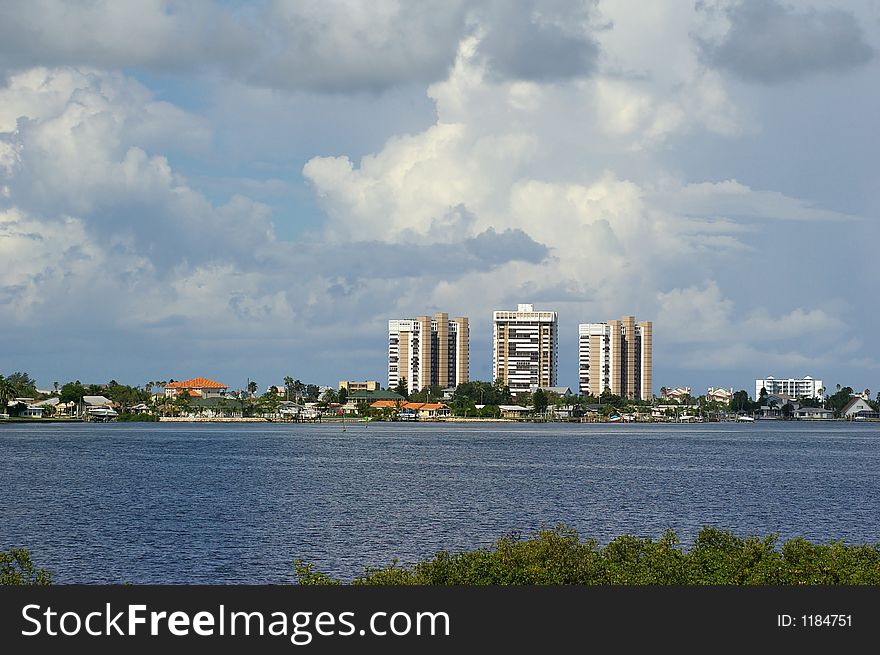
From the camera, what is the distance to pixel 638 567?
3484cm

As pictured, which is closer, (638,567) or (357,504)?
(638,567)

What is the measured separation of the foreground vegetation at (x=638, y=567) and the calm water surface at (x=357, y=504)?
17.6m

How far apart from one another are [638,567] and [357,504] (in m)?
48.1

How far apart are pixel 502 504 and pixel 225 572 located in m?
33.7

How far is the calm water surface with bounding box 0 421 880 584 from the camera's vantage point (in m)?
57.2

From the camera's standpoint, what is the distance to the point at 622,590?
20.2 metres

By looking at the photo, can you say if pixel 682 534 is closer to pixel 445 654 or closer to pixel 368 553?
pixel 368 553

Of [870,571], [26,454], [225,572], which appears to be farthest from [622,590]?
[26,454]

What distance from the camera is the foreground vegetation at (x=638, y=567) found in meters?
32.5

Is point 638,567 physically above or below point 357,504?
above

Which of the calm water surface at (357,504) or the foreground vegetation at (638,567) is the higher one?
the foreground vegetation at (638,567)

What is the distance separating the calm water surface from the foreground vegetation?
17604mm

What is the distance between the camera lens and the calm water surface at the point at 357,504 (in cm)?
5722

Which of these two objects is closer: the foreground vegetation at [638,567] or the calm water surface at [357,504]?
the foreground vegetation at [638,567]
